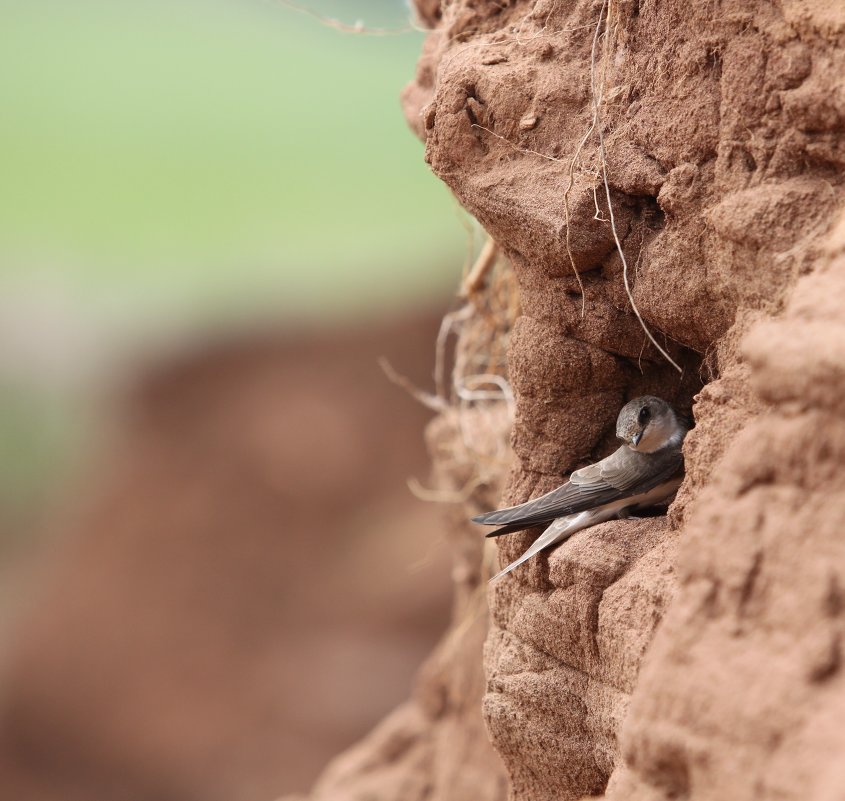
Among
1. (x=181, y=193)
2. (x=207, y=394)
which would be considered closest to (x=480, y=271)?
(x=181, y=193)

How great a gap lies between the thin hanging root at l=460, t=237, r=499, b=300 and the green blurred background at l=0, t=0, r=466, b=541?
26.7 feet

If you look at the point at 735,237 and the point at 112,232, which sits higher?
the point at 112,232

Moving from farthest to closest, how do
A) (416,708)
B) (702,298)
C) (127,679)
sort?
(127,679) < (416,708) < (702,298)

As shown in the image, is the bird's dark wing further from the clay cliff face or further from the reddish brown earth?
the reddish brown earth

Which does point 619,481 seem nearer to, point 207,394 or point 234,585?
point 234,585

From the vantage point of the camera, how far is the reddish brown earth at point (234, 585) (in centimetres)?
1192

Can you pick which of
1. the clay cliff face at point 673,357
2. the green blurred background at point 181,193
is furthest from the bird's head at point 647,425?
the green blurred background at point 181,193

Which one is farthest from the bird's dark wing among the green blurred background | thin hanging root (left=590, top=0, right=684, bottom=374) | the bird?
the green blurred background

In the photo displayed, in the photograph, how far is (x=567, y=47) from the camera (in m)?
3.09

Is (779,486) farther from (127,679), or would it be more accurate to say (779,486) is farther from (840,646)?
(127,679)

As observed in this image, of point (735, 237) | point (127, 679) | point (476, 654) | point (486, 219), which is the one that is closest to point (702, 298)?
point (735, 237)

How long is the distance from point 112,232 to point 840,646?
42.7ft

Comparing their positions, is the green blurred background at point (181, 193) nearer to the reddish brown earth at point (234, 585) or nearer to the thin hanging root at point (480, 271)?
the reddish brown earth at point (234, 585)

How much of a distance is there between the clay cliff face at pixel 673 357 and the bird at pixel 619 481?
0.08m
